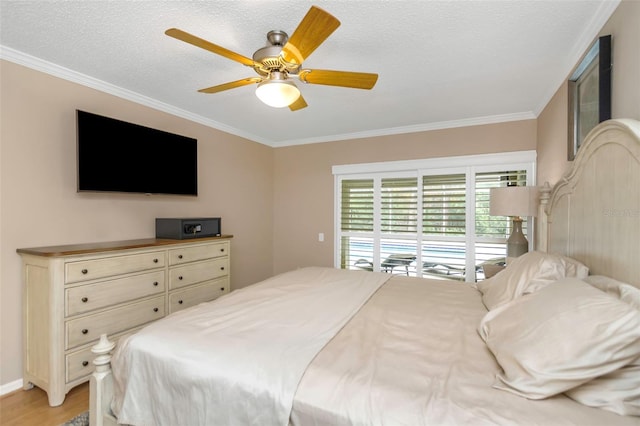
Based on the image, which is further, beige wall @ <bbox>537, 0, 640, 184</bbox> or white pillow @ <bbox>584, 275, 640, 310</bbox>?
beige wall @ <bbox>537, 0, 640, 184</bbox>

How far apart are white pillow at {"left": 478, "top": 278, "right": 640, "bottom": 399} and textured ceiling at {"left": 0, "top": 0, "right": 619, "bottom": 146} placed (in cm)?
156

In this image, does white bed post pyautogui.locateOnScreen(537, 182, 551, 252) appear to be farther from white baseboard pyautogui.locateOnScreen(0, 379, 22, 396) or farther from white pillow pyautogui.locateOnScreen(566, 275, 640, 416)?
white baseboard pyautogui.locateOnScreen(0, 379, 22, 396)

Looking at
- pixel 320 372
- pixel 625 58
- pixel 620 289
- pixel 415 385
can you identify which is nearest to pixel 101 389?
pixel 320 372

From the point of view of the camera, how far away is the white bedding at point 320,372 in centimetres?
89

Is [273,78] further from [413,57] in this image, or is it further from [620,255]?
[620,255]

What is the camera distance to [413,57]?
2100mm

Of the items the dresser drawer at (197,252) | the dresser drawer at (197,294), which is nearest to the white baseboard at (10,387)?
the dresser drawer at (197,294)

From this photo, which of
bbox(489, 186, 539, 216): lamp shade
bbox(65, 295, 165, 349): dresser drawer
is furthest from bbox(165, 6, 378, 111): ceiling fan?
bbox(65, 295, 165, 349): dresser drawer

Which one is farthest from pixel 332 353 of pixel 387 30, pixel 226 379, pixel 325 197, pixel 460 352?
pixel 325 197

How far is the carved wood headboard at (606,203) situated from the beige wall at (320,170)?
1.69 metres

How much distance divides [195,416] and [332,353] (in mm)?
573

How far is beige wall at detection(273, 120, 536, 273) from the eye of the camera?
3508 millimetres

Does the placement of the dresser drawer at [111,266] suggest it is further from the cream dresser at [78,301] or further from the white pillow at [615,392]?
the white pillow at [615,392]

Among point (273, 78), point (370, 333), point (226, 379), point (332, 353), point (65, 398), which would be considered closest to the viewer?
point (226, 379)
